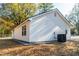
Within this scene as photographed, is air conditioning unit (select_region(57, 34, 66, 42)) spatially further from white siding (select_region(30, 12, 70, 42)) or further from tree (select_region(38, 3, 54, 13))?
tree (select_region(38, 3, 54, 13))

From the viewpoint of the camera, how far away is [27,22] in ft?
14.2

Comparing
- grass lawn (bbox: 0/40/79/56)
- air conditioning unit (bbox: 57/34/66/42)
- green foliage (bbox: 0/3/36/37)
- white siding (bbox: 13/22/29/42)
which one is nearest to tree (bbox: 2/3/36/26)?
green foliage (bbox: 0/3/36/37)

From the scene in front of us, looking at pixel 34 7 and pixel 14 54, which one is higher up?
pixel 34 7

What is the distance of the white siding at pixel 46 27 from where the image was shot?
433 cm

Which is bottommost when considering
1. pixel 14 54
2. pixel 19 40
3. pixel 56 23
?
pixel 14 54

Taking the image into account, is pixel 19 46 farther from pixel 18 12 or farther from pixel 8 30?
pixel 18 12

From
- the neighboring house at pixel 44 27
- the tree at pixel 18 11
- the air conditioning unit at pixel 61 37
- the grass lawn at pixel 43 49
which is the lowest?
the grass lawn at pixel 43 49

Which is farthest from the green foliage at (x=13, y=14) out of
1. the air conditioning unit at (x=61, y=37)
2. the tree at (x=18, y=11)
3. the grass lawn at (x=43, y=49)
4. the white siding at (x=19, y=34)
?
the air conditioning unit at (x=61, y=37)

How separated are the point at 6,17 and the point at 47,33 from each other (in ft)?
2.84

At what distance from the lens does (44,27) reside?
4.38 m

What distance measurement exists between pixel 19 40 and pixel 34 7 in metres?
0.71

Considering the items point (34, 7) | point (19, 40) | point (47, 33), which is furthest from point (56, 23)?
point (19, 40)

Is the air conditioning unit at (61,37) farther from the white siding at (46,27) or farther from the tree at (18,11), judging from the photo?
the tree at (18,11)

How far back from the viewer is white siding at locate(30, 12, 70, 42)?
14.2 feet
